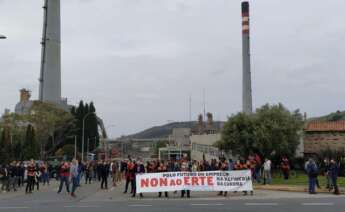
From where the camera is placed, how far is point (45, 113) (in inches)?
2598

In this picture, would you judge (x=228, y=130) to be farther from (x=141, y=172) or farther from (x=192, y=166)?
(x=141, y=172)

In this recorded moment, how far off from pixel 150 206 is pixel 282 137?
2799 cm

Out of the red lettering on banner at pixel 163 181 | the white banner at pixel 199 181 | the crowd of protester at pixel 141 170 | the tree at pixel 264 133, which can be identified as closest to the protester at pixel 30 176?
the crowd of protester at pixel 141 170

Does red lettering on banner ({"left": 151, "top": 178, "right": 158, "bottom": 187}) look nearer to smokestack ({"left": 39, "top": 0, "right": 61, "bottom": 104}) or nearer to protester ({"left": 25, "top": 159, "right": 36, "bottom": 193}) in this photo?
protester ({"left": 25, "top": 159, "right": 36, "bottom": 193})

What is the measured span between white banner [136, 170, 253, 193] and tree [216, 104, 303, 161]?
2074 centimetres

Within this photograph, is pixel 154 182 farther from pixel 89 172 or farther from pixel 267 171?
pixel 89 172

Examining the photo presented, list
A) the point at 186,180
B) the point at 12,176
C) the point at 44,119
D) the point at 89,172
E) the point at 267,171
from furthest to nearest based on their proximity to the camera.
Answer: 1. the point at 44,119
2. the point at 89,172
3. the point at 267,171
4. the point at 12,176
5. the point at 186,180

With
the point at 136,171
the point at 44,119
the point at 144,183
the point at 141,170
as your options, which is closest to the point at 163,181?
the point at 144,183

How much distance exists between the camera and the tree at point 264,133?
4378 cm

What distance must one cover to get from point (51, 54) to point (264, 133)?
1941 inches

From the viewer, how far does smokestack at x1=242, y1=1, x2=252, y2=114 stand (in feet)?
227

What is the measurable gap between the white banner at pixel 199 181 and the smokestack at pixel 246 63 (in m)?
46.5

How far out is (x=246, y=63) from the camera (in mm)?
69125

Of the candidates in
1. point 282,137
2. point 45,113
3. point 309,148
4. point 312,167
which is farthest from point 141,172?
point 45,113
